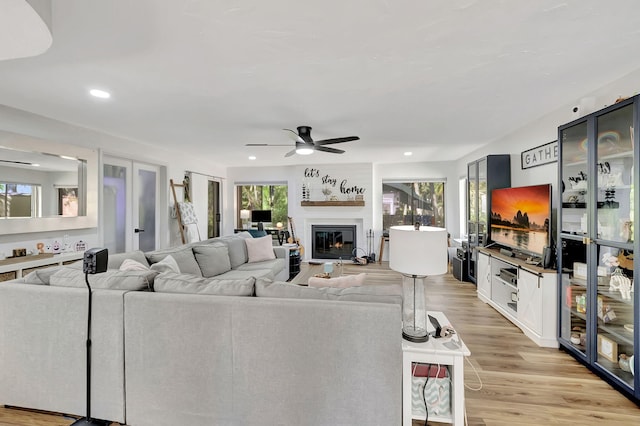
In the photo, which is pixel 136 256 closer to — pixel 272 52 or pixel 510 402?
pixel 272 52

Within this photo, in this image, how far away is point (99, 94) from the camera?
2596mm

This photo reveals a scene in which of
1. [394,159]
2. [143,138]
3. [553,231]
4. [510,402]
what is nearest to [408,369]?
[510,402]

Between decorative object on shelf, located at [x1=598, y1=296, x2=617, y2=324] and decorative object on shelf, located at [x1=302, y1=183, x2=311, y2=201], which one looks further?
decorative object on shelf, located at [x1=302, y1=183, x2=311, y2=201]

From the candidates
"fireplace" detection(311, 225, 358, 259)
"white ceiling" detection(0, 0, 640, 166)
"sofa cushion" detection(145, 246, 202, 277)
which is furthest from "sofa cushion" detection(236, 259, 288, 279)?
"fireplace" detection(311, 225, 358, 259)

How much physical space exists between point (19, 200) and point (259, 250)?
2.80 meters

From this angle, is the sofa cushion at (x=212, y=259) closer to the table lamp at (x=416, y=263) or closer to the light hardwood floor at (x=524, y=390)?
the light hardwood floor at (x=524, y=390)

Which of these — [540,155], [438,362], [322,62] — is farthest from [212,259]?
[540,155]

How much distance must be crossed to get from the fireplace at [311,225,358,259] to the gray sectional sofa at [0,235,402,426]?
5.15m

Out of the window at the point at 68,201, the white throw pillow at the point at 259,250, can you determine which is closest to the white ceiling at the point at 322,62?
the window at the point at 68,201

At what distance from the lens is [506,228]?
363 cm

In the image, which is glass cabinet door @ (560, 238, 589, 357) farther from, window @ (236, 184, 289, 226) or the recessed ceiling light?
window @ (236, 184, 289, 226)

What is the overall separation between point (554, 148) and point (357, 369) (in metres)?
3.13

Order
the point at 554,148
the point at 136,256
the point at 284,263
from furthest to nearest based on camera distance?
the point at 284,263 → the point at 554,148 → the point at 136,256

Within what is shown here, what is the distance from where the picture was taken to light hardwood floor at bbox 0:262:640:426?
1761mm
